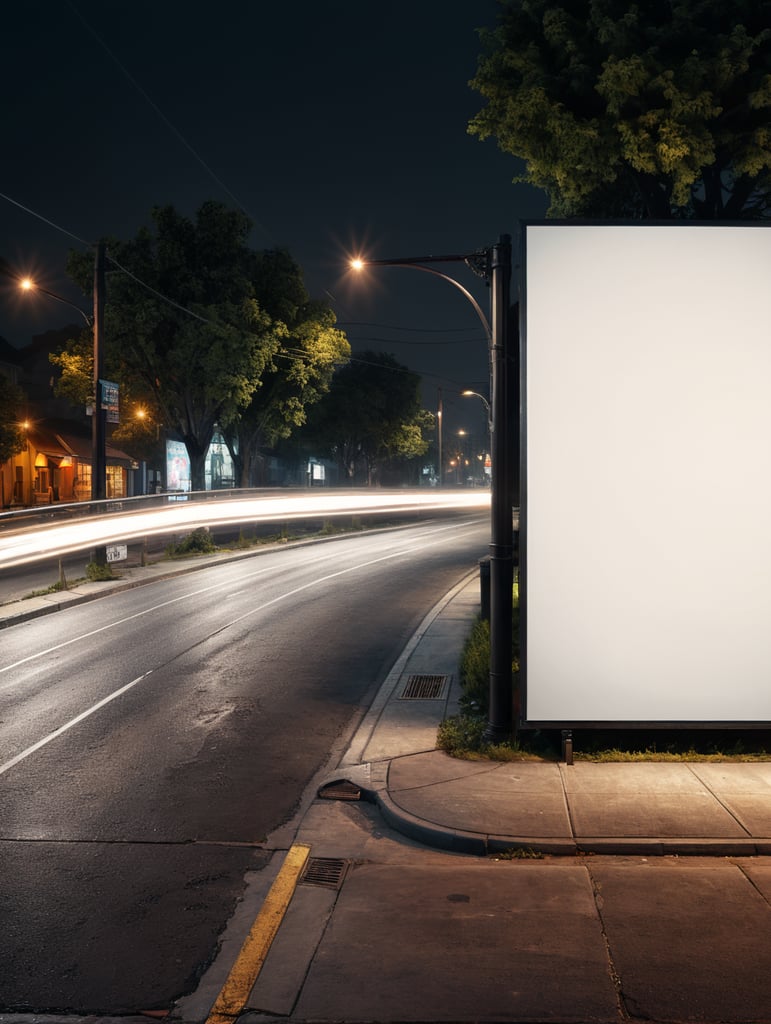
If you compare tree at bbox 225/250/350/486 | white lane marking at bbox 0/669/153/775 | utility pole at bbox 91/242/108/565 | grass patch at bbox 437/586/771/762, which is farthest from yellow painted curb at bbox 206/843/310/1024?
tree at bbox 225/250/350/486

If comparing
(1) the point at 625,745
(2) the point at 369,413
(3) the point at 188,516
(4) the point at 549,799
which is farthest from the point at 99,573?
(2) the point at 369,413

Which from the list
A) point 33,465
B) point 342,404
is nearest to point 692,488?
point 33,465

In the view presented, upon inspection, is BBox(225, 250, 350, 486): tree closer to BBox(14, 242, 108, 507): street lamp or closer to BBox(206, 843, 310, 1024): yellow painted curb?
BBox(14, 242, 108, 507): street lamp

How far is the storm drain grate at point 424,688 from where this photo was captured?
36.4 feet

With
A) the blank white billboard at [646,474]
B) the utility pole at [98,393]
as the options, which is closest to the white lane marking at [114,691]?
the utility pole at [98,393]

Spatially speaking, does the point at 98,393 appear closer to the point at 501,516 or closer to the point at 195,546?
the point at 195,546

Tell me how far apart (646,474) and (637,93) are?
876 cm

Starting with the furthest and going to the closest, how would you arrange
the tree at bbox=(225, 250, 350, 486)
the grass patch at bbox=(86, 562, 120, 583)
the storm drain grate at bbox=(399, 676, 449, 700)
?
the tree at bbox=(225, 250, 350, 486) → the grass patch at bbox=(86, 562, 120, 583) → the storm drain grate at bbox=(399, 676, 449, 700)

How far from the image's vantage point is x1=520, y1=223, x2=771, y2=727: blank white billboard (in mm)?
7875

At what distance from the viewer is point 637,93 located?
13.6m

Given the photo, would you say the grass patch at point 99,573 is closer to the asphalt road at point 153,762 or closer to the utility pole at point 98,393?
the utility pole at point 98,393

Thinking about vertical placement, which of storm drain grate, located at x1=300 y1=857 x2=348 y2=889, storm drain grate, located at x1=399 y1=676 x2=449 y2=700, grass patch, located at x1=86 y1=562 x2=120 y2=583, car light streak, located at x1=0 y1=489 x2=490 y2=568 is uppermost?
car light streak, located at x1=0 y1=489 x2=490 y2=568

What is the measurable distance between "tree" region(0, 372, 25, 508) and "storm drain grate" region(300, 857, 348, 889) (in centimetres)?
4100

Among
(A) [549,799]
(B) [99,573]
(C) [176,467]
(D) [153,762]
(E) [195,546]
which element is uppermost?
(C) [176,467]
